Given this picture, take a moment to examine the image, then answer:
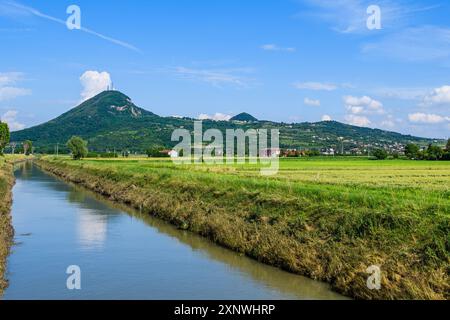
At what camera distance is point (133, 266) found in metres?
15.8

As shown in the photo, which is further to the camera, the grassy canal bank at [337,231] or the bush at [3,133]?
the bush at [3,133]

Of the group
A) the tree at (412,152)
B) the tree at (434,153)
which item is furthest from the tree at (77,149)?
the tree at (434,153)

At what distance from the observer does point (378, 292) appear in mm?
11531

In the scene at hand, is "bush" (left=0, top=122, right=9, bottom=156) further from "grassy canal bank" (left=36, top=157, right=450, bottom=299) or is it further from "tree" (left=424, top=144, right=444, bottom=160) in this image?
"tree" (left=424, top=144, right=444, bottom=160)

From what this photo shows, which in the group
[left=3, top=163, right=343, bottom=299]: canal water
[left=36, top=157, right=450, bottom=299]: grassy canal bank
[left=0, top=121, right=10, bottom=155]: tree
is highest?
[left=0, top=121, right=10, bottom=155]: tree

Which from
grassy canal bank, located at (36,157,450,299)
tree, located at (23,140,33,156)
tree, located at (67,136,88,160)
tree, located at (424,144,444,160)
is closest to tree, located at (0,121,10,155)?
tree, located at (67,136,88,160)

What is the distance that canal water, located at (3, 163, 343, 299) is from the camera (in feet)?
42.6

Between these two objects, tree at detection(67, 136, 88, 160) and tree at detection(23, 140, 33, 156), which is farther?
tree at detection(23, 140, 33, 156)

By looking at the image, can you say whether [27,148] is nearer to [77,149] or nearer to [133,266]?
[77,149]

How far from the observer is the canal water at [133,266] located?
42.6 ft

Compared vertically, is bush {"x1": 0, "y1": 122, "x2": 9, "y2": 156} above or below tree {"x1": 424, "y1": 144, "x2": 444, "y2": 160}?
above

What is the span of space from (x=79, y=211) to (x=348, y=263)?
19597 millimetres

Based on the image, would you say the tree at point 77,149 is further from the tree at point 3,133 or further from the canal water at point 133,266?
the canal water at point 133,266
